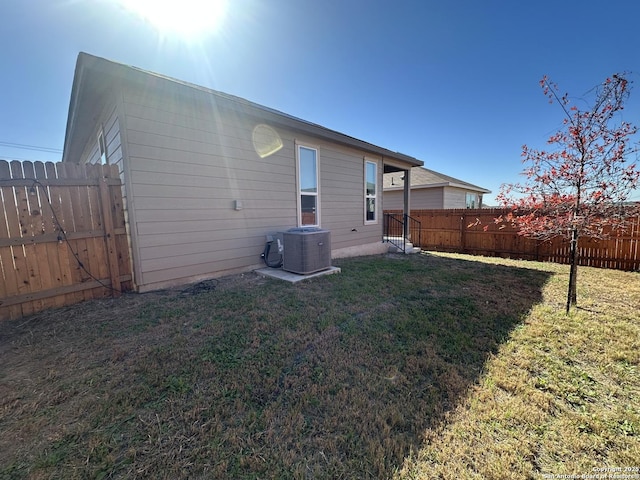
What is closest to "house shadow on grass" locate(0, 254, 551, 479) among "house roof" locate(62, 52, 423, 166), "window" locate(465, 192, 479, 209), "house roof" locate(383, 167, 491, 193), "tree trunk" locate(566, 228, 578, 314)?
"tree trunk" locate(566, 228, 578, 314)

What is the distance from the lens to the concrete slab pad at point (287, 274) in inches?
182

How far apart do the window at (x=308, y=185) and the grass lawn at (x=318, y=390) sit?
3.07 metres

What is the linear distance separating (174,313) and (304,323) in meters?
1.66

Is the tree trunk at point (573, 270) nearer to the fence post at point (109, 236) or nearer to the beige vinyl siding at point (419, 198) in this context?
the fence post at point (109, 236)

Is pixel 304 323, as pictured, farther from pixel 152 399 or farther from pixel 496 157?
pixel 496 157

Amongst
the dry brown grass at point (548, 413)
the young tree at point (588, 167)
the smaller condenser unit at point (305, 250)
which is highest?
the young tree at point (588, 167)

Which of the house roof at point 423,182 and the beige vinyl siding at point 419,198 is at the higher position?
the house roof at point 423,182

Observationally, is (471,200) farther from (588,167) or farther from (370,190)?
(588,167)

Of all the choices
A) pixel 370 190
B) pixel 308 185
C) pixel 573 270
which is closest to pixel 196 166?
pixel 308 185

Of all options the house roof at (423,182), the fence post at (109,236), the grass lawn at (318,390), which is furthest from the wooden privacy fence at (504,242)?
the fence post at (109,236)

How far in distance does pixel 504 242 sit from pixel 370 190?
4694 mm

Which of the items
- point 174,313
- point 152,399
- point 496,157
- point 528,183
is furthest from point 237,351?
point 496,157

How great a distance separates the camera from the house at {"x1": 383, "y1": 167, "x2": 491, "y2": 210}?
1324 cm

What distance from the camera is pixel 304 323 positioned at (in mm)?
2975
